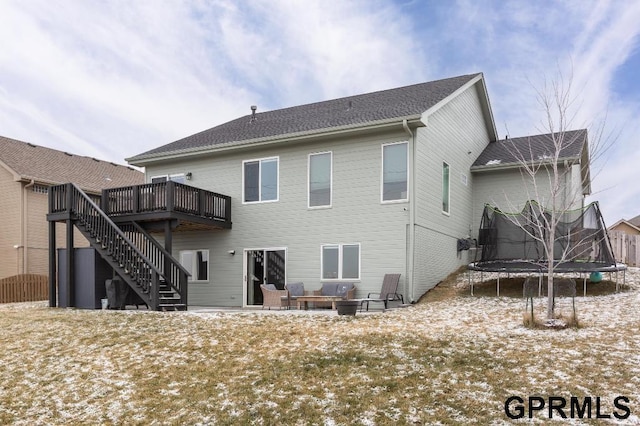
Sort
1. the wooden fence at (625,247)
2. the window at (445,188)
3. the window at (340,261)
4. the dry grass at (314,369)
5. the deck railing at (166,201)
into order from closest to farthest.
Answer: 1. the dry grass at (314,369)
2. the window at (340,261)
3. the deck railing at (166,201)
4. the window at (445,188)
5. the wooden fence at (625,247)

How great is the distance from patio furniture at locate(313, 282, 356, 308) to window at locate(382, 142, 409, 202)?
8.43 feet

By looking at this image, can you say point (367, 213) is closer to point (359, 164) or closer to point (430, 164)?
point (359, 164)

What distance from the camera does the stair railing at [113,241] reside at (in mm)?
13803

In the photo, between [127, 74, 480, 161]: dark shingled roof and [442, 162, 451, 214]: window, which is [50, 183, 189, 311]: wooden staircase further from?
[442, 162, 451, 214]: window

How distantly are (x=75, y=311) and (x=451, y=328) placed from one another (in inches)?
389

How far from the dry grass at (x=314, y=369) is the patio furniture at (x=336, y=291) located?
3.05 meters

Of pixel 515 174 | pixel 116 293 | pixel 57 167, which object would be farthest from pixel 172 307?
pixel 57 167

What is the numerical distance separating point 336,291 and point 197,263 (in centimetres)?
544

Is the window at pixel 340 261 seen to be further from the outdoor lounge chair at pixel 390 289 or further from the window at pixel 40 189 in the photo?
the window at pixel 40 189

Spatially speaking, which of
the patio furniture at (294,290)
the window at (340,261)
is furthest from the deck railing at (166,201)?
the window at (340,261)

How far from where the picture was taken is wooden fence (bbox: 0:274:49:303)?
20.0 m

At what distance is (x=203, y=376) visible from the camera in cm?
766

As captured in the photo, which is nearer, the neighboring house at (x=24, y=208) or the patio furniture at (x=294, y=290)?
the patio furniture at (x=294, y=290)

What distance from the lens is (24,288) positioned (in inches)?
809
